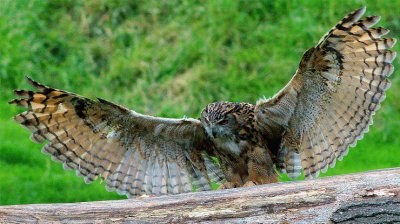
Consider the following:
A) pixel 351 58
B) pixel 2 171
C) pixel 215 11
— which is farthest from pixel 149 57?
pixel 351 58

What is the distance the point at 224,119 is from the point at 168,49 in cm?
683

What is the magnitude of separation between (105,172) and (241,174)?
103 centimetres

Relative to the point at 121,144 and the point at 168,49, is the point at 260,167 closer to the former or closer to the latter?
the point at 121,144

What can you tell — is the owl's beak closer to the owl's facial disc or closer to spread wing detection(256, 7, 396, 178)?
the owl's facial disc

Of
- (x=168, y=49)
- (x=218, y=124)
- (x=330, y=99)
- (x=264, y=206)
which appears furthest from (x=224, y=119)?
(x=168, y=49)

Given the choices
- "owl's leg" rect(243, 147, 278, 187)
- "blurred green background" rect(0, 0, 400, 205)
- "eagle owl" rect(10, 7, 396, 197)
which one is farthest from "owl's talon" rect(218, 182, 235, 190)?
"blurred green background" rect(0, 0, 400, 205)

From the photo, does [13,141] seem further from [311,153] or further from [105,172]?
[311,153]

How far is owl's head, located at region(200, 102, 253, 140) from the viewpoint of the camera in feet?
26.2

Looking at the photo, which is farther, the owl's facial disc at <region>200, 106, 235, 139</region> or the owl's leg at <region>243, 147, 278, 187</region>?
the owl's leg at <region>243, 147, 278, 187</region>

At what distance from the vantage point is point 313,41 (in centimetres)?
1412

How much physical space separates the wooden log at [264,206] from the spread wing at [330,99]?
1.02 m

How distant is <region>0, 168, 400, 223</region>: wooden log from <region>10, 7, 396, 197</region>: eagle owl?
106 centimetres

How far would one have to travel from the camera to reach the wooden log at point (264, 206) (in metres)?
6.58

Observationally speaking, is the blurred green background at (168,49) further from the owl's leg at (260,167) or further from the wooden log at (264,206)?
the wooden log at (264,206)
